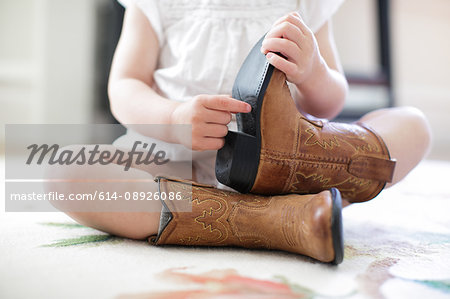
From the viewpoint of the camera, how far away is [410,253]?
0.48 metres

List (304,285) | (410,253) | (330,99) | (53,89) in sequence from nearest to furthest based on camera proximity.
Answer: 1. (304,285)
2. (410,253)
3. (330,99)
4. (53,89)

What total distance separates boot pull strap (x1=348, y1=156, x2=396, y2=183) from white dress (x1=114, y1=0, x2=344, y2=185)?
0.69 feet

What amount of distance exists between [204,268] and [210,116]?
0.18m

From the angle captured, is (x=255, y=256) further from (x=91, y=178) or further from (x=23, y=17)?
(x=23, y=17)

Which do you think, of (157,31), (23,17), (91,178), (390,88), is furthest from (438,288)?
(23,17)

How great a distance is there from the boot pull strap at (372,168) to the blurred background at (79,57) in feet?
5.21

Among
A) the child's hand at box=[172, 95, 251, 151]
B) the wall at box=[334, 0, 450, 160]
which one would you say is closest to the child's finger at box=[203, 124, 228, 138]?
the child's hand at box=[172, 95, 251, 151]

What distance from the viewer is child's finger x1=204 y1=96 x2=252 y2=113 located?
1.56ft

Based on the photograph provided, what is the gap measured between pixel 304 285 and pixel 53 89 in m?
2.05

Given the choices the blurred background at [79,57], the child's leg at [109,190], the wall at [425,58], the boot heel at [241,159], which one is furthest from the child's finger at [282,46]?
the wall at [425,58]

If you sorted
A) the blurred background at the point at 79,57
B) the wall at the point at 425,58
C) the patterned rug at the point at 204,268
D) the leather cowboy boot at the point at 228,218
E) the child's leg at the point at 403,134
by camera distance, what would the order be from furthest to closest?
the wall at the point at 425,58
the blurred background at the point at 79,57
the child's leg at the point at 403,134
the leather cowboy boot at the point at 228,218
the patterned rug at the point at 204,268

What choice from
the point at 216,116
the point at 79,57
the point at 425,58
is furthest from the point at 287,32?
the point at 425,58

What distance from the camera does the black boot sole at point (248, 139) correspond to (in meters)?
0.47

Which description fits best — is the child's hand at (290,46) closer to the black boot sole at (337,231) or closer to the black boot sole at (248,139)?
the black boot sole at (248,139)
